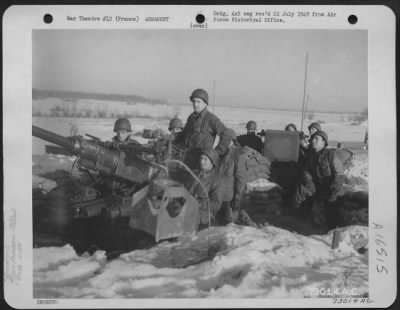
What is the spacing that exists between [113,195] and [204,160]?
1.00ft

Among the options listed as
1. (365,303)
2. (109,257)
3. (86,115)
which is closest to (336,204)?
(365,303)

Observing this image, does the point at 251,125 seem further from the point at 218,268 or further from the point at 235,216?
the point at 218,268

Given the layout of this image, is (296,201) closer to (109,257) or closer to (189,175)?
(189,175)

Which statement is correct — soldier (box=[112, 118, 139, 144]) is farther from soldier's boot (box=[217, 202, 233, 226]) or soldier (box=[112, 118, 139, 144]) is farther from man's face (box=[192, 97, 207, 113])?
soldier's boot (box=[217, 202, 233, 226])

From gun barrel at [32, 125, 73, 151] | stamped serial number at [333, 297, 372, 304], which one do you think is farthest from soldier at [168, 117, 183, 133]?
stamped serial number at [333, 297, 372, 304]

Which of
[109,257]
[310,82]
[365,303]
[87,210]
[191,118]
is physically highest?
[310,82]

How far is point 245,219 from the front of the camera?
1.34 meters

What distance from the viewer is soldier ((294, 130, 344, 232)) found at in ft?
4.40

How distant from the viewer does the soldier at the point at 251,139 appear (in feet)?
4.39

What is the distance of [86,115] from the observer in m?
1.34

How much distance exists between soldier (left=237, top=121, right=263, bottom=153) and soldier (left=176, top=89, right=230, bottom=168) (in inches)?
1.9

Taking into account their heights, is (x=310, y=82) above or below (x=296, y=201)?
above

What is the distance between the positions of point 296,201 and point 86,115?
0.72m

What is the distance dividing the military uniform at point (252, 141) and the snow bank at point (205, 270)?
0.86 feet
